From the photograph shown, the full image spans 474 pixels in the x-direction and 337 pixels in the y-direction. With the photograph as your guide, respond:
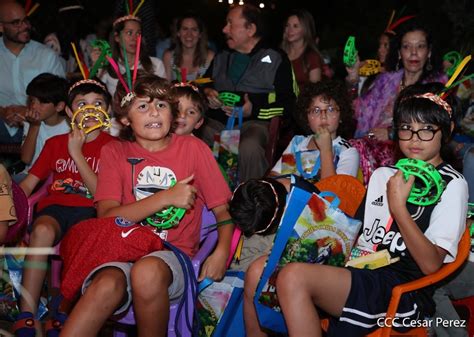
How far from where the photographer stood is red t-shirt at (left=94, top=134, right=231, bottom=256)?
314 cm

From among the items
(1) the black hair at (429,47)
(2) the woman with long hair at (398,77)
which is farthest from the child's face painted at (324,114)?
(1) the black hair at (429,47)

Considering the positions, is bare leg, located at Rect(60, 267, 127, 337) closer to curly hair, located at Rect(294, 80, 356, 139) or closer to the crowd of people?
the crowd of people

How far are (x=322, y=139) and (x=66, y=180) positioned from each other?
142 cm

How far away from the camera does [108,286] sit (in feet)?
8.67

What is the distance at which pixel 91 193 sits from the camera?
11.7ft

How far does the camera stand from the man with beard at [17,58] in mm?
5168

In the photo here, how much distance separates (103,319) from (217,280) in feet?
1.92

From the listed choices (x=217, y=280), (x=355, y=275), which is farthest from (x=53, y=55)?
(x=355, y=275)

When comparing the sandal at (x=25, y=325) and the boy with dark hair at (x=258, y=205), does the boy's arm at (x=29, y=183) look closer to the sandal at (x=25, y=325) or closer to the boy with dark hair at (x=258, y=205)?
the sandal at (x=25, y=325)

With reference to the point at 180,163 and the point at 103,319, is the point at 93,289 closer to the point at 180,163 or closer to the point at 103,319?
the point at 103,319

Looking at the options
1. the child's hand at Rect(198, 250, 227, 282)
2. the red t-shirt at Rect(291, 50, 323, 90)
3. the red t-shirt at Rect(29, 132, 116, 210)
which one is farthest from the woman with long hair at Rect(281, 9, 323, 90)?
the child's hand at Rect(198, 250, 227, 282)

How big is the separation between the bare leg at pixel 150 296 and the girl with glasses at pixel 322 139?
4.22 feet

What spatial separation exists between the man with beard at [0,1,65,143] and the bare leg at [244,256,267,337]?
297 cm

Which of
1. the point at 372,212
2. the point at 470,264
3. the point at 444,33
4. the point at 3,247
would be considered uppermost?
the point at 444,33
